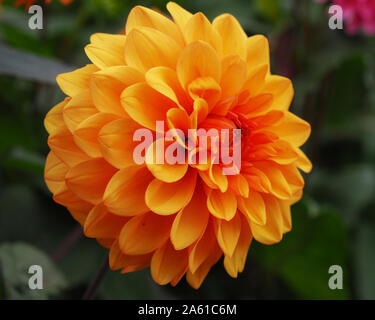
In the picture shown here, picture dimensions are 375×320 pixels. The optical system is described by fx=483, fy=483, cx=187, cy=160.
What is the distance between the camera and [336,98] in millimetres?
1018

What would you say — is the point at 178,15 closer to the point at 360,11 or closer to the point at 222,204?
the point at 222,204

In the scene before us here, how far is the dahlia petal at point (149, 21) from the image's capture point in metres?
0.44

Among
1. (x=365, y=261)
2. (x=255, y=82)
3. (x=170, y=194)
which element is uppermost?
(x=255, y=82)

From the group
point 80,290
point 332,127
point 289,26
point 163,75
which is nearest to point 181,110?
point 163,75

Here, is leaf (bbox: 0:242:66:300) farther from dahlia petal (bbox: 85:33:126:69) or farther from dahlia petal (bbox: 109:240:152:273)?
dahlia petal (bbox: 85:33:126:69)

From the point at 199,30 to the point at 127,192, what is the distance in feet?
0.52

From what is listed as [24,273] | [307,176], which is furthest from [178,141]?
[307,176]

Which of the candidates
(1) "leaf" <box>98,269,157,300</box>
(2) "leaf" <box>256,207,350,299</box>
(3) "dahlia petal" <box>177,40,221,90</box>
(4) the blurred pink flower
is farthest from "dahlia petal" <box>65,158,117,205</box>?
(4) the blurred pink flower

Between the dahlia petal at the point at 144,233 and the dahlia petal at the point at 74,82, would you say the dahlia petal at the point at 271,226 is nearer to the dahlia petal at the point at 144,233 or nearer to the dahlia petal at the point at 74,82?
the dahlia petal at the point at 144,233

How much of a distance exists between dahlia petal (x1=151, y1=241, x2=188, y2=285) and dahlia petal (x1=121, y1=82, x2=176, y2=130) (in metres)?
0.11

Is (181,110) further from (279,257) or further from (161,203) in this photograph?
(279,257)

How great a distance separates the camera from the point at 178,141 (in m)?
0.40

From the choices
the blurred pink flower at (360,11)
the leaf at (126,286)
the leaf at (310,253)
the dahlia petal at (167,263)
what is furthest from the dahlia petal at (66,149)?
the blurred pink flower at (360,11)
